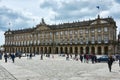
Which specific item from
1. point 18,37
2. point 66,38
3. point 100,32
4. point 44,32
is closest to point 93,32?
point 100,32

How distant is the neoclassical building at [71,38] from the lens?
239ft

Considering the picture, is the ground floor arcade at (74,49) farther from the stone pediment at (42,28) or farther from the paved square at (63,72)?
the paved square at (63,72)

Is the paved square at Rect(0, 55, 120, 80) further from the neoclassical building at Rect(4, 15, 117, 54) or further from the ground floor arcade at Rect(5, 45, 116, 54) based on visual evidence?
the neoclassical building at Rect(4, 15, 117, 54)

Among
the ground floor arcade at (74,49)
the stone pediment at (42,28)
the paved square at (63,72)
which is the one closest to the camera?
the paved square at (63,72)

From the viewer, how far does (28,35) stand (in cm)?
10375

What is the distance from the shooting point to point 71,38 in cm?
8400

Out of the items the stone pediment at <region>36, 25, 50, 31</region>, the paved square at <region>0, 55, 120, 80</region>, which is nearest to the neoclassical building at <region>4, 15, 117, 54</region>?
the stone pediment at <region>36, 25, 50, 31</region>

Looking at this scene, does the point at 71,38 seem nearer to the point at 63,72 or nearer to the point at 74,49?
the point at 74,49

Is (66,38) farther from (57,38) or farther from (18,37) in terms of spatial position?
(18,37)

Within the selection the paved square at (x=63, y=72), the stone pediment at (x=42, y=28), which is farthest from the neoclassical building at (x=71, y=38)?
the paved square at (x=63, y=72)

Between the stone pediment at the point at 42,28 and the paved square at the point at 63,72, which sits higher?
the stone pediment at the point at 42,28

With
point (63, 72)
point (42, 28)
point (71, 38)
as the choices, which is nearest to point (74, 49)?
point (71, 38)

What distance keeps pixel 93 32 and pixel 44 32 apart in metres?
26.3

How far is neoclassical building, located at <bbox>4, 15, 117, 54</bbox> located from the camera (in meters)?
72.8
